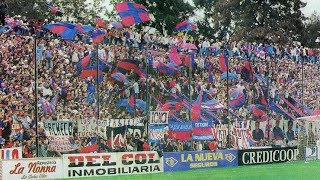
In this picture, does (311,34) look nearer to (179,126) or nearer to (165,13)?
(165,13)

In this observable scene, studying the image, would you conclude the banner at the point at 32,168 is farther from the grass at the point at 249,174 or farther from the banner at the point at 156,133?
the banner at the point at 156,133

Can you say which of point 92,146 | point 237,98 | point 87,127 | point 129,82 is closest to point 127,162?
point 92,146

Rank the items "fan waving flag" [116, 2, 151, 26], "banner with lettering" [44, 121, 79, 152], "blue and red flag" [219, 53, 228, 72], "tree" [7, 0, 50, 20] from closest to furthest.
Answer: "banner with lettering" [44, 121, 79, 152]
"fan waving flag" [116, 2, 151, 26]
"blue and red flag" [219, 53, 228, 72]
"tree" [7, 0, 50, 20]

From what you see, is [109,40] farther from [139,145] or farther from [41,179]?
[41,179]

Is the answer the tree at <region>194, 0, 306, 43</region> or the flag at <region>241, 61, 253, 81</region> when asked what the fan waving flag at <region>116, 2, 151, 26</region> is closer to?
the flag at <region>241, 61, 253, 81</region>

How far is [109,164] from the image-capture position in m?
23.5

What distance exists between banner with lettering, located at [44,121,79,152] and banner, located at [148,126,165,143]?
3.68m

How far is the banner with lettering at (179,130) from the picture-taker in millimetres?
29391

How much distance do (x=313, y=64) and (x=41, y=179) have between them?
2076 centimetres

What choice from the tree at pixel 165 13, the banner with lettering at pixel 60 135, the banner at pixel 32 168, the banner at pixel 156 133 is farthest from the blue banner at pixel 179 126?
the tree at pixel 165 13

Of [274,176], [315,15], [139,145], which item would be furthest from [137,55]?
Answer: [315,15]

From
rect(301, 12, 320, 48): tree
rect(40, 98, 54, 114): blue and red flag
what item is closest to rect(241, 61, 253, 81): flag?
rect(40, 98, 54, 114): blue and red flag

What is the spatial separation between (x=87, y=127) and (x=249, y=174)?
6165 millimetres

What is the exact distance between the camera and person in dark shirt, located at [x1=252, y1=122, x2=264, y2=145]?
33250 mm
